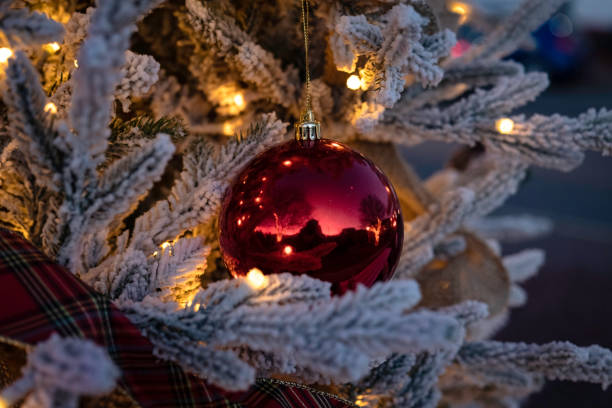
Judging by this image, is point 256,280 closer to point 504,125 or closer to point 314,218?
point 314,218

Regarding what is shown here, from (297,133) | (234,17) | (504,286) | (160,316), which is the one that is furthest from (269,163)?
(504,286)

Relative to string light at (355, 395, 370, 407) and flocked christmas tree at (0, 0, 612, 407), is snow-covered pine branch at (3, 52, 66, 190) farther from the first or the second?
string light at (355, 395, 370, 407)

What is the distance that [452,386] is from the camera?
1.16 meters

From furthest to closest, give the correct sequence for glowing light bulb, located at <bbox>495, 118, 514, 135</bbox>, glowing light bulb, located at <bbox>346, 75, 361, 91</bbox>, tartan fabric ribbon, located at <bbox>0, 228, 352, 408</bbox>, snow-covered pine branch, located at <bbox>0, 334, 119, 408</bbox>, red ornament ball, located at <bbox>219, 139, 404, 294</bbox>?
glowing light bulb, located at <bbox>495, 118, 514, 135</bbox>, glowing light bulb, located at <bbox>346, 75, 361, 91</bbox>, red ornament ball, located at <bbox>219, 139, 404, 294</bbox>, tartan fabric ribbon, located at <bbox>0, 228, 352, 408</bbox>, snow-covered pine branch, located at <bbox>0, 334, 119, 408</bbox>

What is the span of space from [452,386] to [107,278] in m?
0.87

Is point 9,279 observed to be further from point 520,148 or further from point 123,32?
point 520,148

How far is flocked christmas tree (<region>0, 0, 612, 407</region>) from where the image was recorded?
0.44 m

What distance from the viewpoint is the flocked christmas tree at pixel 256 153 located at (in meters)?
0.44

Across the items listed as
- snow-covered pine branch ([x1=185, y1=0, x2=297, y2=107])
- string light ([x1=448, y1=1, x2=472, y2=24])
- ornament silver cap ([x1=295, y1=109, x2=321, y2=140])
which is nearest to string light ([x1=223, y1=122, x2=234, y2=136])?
snow-covered pine branch ([x1=185, y1=0, x2=297, y2=107])

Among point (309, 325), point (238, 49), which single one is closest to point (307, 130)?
point (238, 49)

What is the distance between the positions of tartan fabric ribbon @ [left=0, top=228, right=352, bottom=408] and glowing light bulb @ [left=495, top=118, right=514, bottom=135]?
58cm

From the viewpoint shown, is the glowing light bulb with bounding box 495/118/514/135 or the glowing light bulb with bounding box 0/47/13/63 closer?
the glowing light bulb with bounding box 0/47/13/63

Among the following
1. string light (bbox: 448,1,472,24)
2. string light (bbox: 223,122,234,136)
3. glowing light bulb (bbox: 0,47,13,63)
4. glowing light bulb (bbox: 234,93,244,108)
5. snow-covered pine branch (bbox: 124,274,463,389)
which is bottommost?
snow-covered pine branch (bbox: 124,274,463,389)

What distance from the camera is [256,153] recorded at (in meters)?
0.66
